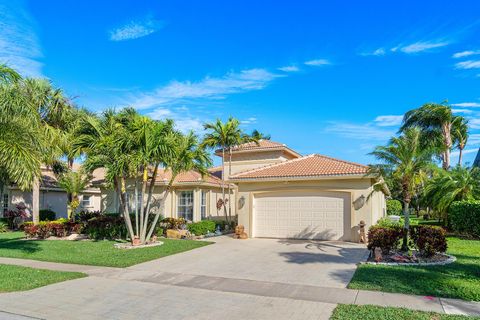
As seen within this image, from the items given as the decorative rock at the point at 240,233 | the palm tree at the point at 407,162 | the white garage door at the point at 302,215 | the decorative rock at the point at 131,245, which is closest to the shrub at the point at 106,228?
the decorative rock at the point at 131,245

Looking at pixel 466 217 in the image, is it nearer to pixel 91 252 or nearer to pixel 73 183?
pixel 91 252


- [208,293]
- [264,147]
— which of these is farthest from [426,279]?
[264,147]

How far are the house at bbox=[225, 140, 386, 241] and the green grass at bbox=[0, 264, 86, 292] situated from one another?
10.9 metres

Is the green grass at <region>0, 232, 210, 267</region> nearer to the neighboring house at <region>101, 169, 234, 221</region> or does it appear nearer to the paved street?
the paved street

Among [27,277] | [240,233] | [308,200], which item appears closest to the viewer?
[27,277]

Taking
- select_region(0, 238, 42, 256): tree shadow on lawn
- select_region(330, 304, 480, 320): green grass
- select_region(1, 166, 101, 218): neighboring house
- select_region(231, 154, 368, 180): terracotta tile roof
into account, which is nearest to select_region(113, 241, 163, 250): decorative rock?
select_region(0, 238, 42, 256): tree shadow on lawn

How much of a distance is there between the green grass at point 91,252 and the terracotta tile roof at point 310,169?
5.14 m

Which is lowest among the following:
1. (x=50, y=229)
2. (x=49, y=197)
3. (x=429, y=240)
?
(x=50, y=229)

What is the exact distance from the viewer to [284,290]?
8.80 m

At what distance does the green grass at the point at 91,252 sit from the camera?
12688 mm

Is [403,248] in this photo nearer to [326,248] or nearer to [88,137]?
[326,248]

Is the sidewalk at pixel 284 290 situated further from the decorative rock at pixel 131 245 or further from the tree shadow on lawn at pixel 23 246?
the tree shadow on lawn at pixel 23 246

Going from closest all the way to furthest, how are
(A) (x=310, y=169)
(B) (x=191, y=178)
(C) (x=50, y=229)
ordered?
(A) (x=310, y=169) < (C) (x=50, y=229) < (B) (x=191, y=178)

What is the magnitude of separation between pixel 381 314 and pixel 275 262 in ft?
19.7
